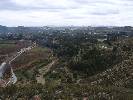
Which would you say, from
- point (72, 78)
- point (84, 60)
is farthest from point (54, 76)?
point (84, 60)

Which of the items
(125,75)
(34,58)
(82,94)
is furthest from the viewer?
(34,58)

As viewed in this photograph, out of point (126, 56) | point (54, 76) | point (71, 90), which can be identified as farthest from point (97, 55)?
point (71, 90)

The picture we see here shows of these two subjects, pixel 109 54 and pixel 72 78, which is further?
pixel 109 54

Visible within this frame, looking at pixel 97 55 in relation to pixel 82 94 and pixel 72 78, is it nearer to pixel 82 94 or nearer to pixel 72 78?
pixel 72 78

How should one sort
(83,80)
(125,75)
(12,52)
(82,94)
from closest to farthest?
1. (82,94)
2. (125,75)
3. (83,80)
4. (12,52)

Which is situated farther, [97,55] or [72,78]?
[97,55]

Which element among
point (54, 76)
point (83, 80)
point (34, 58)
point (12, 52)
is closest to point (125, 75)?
point (83, 80)

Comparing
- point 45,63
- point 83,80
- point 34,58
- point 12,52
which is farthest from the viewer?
point 12,52

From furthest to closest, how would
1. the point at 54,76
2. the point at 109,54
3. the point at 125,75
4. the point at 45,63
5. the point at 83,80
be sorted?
the point at 45,63 < the point at 109,54 < the point at 54,76 < the point at 83,80 < the point at 125,75

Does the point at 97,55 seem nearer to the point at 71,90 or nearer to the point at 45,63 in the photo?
the point at 45,63
